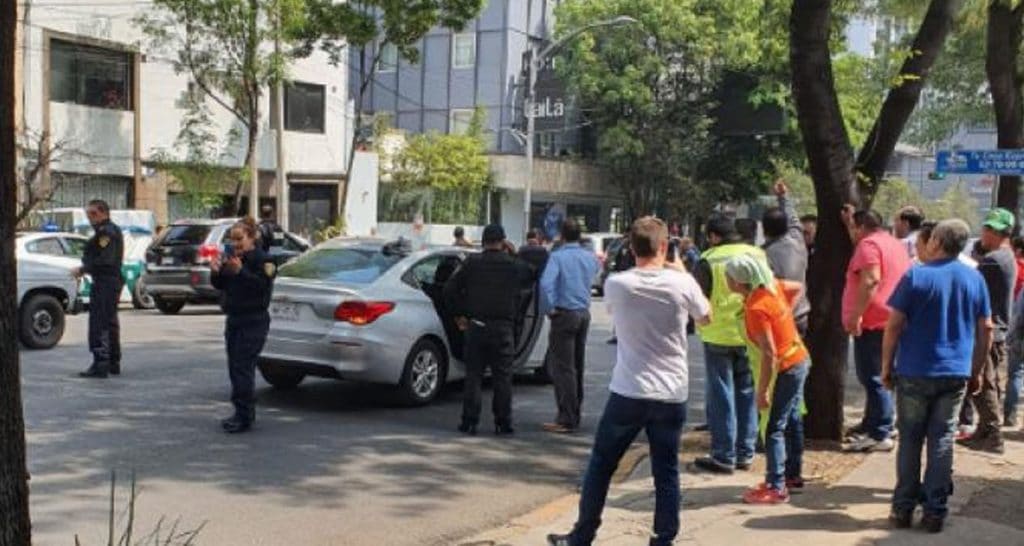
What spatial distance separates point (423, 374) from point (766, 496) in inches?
171

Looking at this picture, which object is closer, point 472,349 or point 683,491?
point 683,491

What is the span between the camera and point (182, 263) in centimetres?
1853

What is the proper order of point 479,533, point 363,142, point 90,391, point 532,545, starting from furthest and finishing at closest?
point 363,142
point 90,391
point 479,533
point 532,545

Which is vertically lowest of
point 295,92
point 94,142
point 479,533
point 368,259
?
point 479,533

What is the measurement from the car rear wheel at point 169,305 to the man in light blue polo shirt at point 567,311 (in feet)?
37.9

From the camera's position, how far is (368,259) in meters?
10.2

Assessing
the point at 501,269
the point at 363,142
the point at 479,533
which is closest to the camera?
the point at 479,533

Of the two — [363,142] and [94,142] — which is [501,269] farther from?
[363,142]

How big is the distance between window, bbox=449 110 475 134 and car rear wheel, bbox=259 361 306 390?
3401 cm

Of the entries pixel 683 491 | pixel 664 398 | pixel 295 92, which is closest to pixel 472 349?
pixel 683 491

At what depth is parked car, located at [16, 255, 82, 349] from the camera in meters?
12.8

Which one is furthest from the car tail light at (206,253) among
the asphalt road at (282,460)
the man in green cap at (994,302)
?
the man in green cap at (994,302)

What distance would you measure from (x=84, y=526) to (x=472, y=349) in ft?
12.0

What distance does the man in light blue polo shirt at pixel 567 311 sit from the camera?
9148 mm
